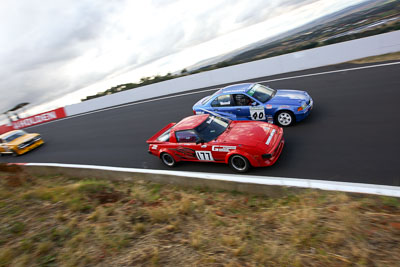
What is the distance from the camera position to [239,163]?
6.18m

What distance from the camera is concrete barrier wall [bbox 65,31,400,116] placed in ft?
45.7

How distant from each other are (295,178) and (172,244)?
3.18 metres

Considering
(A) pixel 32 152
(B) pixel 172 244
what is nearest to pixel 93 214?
(B) pixel 172 244

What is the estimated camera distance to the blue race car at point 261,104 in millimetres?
7902

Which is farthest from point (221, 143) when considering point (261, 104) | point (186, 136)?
point (261, 104)

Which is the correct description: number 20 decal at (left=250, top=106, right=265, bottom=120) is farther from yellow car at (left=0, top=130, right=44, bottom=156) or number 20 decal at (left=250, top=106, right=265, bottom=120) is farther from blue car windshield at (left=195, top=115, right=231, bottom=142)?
yellow car at (left=0, top=130, right=44, bottom=156)

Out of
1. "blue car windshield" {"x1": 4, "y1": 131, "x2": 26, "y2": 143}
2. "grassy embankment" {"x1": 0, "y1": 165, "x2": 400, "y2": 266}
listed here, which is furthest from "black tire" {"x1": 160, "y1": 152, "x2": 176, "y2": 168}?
"blue car windshield" {"x1": 4, "y1": 131, "x2": 26, "y2": 143}

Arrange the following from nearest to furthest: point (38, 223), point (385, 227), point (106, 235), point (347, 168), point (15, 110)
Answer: point (385, 227)
point (106, 235)
point (38, 223)
point (347, 168)
point (15, 110)

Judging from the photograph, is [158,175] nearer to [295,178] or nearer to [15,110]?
[295,178]

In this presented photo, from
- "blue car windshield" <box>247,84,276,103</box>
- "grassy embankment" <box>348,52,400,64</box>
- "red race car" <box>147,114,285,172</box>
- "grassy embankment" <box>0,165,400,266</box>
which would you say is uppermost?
"blue car windshield" <box>247,84,276,103</box>

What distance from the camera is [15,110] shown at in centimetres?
2705

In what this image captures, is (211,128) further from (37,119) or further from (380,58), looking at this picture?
(37,119)

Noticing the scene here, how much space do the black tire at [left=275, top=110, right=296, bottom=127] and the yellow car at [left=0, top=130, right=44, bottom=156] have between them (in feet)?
42.7

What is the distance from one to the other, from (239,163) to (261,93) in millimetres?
3435
